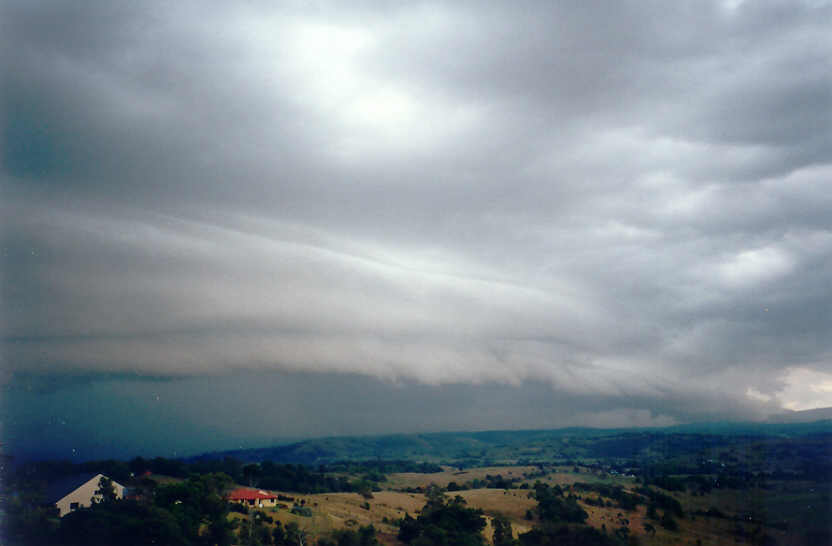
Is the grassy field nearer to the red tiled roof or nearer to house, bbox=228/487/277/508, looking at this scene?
house, bbox=228/487/277/508

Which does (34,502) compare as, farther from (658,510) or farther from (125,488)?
(658,510)

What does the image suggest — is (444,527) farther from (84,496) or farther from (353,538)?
(84,496)

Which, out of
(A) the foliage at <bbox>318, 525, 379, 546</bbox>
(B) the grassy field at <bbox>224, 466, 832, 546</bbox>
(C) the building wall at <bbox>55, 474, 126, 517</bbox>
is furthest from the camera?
(A) the foliage at <bbox>318, 525, 379, 546</bbox>

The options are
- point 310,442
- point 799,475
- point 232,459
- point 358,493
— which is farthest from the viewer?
point 310,442

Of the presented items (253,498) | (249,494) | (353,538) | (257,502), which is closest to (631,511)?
(353,538)

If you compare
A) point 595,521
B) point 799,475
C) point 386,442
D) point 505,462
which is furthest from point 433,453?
point 799,475

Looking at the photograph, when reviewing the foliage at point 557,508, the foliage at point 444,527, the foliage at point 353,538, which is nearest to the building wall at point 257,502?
the foliage at point 353,538

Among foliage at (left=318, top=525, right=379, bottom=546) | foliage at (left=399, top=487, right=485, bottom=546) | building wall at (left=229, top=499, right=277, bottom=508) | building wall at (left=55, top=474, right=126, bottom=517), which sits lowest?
foliage at (left=318, top=525, right=379, bottom=546)

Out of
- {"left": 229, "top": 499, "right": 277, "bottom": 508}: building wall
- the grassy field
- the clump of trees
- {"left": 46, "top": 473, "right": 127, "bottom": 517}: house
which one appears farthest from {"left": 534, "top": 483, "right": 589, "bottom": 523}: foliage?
{"left": 46, "top": 473, "right": 127, "bottom": 517}: house
